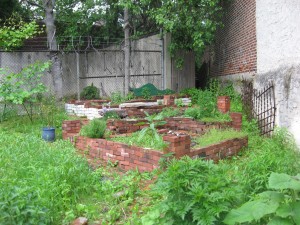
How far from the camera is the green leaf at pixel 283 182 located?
1.98 metres

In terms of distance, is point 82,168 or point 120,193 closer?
point 120,193

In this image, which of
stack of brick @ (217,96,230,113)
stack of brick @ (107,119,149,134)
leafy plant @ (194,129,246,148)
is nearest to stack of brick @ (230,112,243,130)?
leafy plant @ (194,129,246,148)

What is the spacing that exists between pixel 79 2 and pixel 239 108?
861 cm

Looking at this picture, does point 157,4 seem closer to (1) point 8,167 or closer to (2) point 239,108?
(2) point 239,108

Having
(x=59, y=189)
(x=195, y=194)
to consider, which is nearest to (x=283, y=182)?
(x=195, y=194)

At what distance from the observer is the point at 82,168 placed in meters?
4.34

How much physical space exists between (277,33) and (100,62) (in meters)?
7.85

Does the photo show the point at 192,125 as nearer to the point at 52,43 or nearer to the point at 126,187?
the point at 126,187

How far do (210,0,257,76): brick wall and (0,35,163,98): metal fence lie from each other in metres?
1.81

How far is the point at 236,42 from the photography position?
30.0ft

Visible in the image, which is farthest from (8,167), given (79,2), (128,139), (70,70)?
(79,2)

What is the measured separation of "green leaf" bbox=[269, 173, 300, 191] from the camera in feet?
6.50

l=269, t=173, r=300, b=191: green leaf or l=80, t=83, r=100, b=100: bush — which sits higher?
l=80, t=83, r=100, b=100: bush

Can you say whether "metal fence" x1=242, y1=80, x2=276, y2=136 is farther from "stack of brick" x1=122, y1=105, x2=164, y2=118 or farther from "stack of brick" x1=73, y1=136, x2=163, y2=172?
"stack of brick" x1=73, y1=136, x2=163, y2=172
